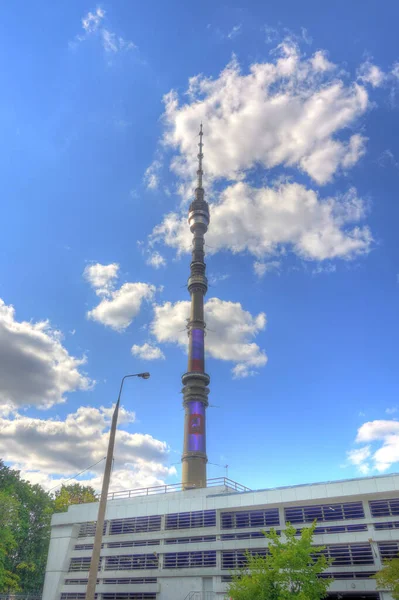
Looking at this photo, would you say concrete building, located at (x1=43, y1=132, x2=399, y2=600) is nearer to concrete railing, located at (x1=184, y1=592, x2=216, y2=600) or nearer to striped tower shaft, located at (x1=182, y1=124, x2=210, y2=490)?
concrete railing, located at (x1=184, y1=592, x2=216, y2=600)

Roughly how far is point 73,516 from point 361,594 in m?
30.5

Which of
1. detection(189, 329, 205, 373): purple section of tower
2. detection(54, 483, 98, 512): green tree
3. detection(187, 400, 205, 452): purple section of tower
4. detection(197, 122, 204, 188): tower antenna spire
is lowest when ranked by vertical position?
detection(54, 483, 98, 512): green tree

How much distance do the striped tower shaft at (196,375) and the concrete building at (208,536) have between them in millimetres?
18056

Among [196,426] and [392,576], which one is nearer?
[392,576]

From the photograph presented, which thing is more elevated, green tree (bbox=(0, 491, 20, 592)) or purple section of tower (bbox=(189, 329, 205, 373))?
purple section of tower (bbox=(189, 329, 205, 373))

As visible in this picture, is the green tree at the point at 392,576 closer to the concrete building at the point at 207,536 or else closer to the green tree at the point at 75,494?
the concrete building at the point at 207,536

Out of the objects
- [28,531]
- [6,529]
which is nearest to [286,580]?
[6,529]

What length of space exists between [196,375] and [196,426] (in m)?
8.73

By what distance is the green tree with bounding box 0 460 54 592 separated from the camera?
6222 centimetres

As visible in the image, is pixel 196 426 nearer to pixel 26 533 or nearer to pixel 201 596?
pixel 26 533

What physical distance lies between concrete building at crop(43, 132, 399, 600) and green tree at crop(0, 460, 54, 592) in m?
16.7

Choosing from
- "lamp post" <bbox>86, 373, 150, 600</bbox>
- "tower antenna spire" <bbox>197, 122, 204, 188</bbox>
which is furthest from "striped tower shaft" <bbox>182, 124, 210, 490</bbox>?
"lamp post" <bbox>86, 373, 150, 600</bbox>

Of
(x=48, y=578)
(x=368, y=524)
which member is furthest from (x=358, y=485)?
(x=48, y=578)

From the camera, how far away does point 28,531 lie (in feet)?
213
